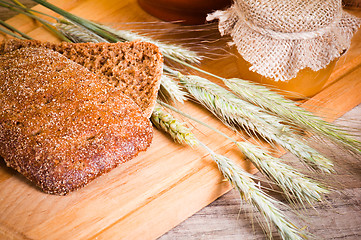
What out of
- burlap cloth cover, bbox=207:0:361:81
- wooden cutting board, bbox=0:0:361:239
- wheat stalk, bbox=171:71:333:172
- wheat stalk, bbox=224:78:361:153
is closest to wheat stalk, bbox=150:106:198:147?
wooden cutting board, bbox=0:0:361:239

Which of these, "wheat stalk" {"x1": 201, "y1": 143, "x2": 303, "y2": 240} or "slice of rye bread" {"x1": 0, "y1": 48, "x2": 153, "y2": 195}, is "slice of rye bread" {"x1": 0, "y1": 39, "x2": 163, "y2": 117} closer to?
"slice of rye bread" {"x1": 0, "y1": 48, "x2": 153, "y2": 195}

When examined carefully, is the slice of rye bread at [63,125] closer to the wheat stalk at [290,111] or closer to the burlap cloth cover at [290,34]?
the wheat stalk at [290,111]

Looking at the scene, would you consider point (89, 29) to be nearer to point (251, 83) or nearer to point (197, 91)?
point (197, 91)

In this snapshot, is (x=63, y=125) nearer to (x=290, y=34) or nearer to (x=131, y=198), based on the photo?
(x=131, y=198)

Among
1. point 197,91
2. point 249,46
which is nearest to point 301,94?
point 249,46

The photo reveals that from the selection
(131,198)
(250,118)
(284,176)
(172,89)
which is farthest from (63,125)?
(284,176)

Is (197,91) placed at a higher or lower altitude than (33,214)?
higher
